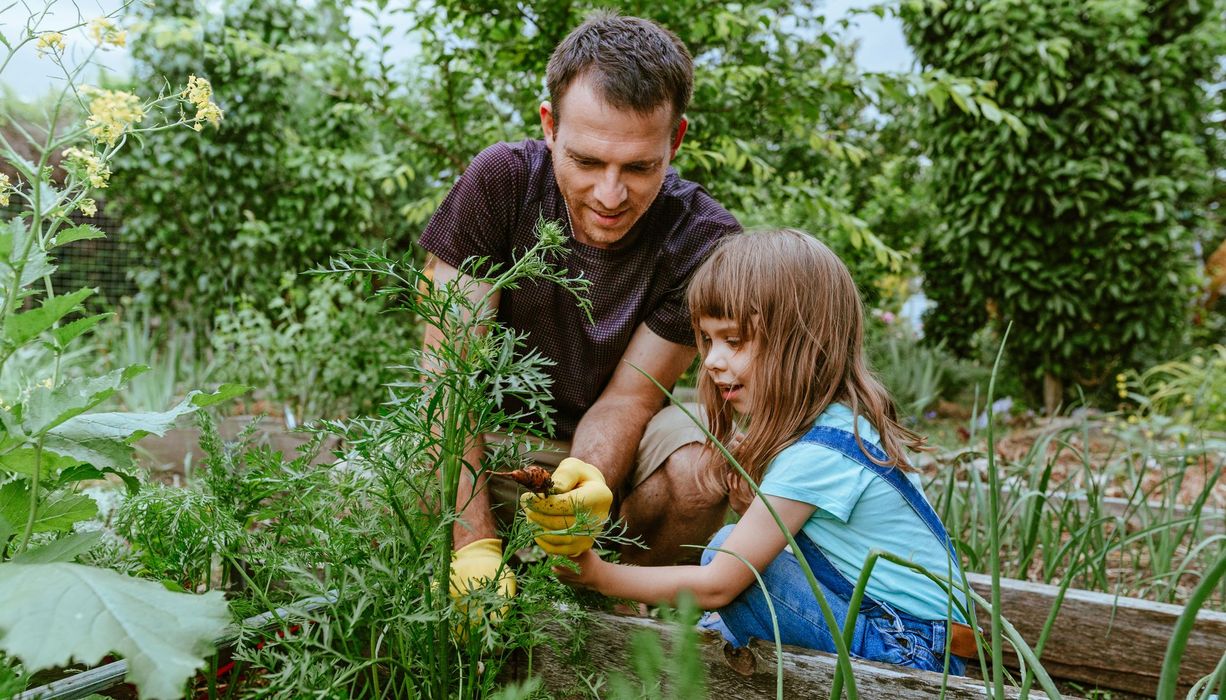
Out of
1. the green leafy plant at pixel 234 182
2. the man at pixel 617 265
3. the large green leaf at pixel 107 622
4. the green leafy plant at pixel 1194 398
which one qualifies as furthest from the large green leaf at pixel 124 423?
→ the green leafy plant at pixel 1194 398

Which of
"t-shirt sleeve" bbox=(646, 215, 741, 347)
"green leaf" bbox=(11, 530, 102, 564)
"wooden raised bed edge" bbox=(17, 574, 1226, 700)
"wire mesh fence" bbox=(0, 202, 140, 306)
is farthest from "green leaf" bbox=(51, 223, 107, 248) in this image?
"wire mesh fence" bbox=(0, 202, 140, 306)

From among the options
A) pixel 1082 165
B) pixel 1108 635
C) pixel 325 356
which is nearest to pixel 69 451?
pixel 1108 635

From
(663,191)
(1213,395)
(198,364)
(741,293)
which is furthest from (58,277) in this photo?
(1213,395)

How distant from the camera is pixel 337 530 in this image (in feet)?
3.26

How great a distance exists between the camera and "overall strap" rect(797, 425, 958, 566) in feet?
4.40

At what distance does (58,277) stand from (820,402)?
598cm

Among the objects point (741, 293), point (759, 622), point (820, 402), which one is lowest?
point (759, 622)

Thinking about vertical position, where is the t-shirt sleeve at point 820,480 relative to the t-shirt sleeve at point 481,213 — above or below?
below

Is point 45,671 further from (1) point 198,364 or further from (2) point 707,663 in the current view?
(1) point 198,364

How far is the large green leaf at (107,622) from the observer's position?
0.63 m

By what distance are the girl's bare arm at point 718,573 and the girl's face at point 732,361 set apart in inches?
8.5

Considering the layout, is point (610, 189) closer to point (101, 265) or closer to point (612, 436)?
point (612, 436)

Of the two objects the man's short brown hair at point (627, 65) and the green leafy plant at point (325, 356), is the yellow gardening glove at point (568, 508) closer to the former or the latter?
the man's short brown hair at point (627, 65)

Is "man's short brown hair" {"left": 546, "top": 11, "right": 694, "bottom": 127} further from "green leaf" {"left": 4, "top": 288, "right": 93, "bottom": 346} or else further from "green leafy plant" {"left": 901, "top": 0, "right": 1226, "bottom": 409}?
"green leafy plant" {"left": 901, "top": 0, "right": 1226, "bottom": 409}
